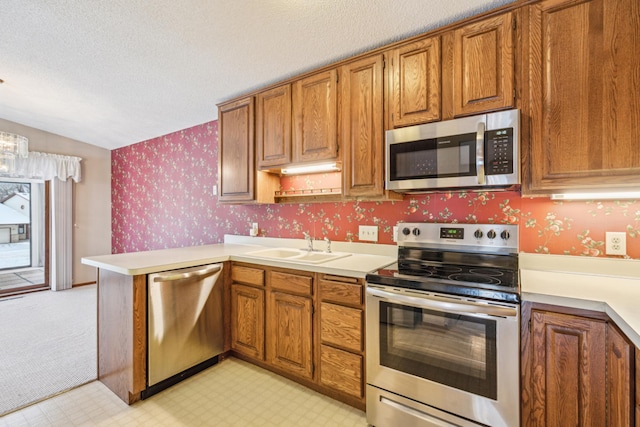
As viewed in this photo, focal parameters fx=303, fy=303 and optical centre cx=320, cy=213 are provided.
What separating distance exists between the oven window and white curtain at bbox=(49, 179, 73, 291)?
5.29 m

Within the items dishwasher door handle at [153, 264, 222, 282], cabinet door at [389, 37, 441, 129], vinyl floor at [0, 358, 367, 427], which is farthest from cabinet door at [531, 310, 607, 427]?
dishwasher door handle at [153, 264, 222, 282]

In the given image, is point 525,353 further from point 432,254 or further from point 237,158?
point 237,158

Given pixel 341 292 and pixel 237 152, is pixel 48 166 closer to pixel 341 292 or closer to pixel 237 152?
pixel 237 152

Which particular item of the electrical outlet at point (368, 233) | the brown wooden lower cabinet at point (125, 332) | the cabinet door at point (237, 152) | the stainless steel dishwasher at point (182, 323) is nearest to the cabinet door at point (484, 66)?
the electrical outlet at point (368, 233)

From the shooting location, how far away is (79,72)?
275cm

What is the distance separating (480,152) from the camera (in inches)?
63.7

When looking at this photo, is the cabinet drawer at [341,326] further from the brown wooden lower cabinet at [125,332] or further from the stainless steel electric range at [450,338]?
the brown wooden lower cabinet at [125,332]

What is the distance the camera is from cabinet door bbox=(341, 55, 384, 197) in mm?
2006

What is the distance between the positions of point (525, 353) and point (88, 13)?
315 centimetres

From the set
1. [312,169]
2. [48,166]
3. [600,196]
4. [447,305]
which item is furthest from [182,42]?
[48,166]

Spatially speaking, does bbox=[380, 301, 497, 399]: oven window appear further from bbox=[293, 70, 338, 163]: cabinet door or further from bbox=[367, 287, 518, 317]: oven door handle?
bbox=[293, 70, 338, 163]: cabinet door

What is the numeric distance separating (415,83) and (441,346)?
151cm

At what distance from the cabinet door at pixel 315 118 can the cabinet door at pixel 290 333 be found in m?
1.05

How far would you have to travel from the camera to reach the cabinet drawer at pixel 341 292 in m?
1.80
